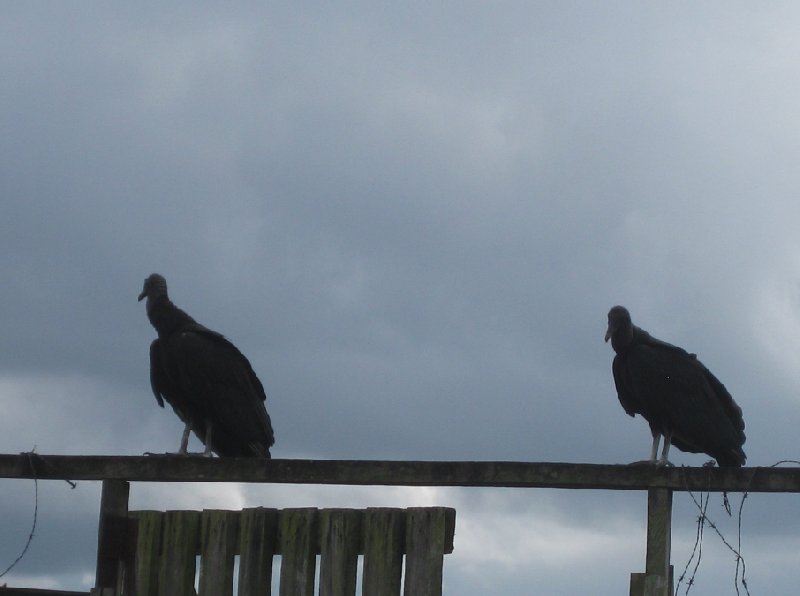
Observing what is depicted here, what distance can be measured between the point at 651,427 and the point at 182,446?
2.62 meters

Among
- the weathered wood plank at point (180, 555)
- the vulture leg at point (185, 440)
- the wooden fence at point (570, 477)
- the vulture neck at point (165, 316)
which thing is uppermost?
the vulture neck at point (165, 316)

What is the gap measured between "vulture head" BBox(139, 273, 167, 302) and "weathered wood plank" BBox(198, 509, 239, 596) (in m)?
2.89

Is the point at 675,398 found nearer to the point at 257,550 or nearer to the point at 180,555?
the point at 257,550

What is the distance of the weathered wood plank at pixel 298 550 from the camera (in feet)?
14.7

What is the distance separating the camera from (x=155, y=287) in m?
7.35

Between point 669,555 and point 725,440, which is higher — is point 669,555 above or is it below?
below

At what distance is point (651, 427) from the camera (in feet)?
22.3

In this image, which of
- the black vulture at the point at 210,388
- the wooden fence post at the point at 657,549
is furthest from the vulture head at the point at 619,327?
the wooden fence post at the point at 657,549

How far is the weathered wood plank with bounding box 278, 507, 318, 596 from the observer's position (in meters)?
4.49

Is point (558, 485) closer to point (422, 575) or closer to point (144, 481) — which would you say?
point (422, 575)

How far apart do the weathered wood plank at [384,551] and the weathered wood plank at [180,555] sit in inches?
28.1

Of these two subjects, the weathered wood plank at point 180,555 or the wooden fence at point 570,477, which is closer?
the wooden fence at point 570,477

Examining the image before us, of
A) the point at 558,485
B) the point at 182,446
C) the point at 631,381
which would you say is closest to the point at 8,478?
the point at 182,446

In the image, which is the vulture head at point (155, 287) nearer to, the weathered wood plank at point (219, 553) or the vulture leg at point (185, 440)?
the vulture leg at point (185, 440)
